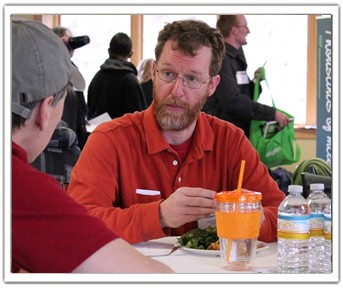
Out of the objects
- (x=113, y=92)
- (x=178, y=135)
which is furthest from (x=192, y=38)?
(x=113, y=92)

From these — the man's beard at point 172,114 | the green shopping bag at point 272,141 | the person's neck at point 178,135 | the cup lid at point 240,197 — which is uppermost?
the man's beard at point 172,114

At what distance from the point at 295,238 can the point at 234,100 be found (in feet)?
7.59

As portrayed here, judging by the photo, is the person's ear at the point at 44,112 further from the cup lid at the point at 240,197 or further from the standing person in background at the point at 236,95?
the standing person in background at the point at 236,95

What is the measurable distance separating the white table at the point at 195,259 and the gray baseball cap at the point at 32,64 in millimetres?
455

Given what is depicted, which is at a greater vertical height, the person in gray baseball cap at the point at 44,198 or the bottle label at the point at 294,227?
the person in gray baseball cap at the point at 44,198

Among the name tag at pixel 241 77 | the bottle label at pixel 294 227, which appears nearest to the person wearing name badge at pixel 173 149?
the bottle label at pixel 294 227

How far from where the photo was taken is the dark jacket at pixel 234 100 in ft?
12.0

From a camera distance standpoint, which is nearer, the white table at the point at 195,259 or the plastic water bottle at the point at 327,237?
the plastic water bottle at the point at 327,237

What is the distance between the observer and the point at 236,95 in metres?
3.67

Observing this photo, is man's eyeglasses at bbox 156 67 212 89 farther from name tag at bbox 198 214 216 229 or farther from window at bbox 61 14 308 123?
window at bbox 61 14 308 123

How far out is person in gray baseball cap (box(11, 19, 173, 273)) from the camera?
1.06 metres

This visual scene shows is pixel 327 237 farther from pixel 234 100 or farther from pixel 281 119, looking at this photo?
pixel 281 119
